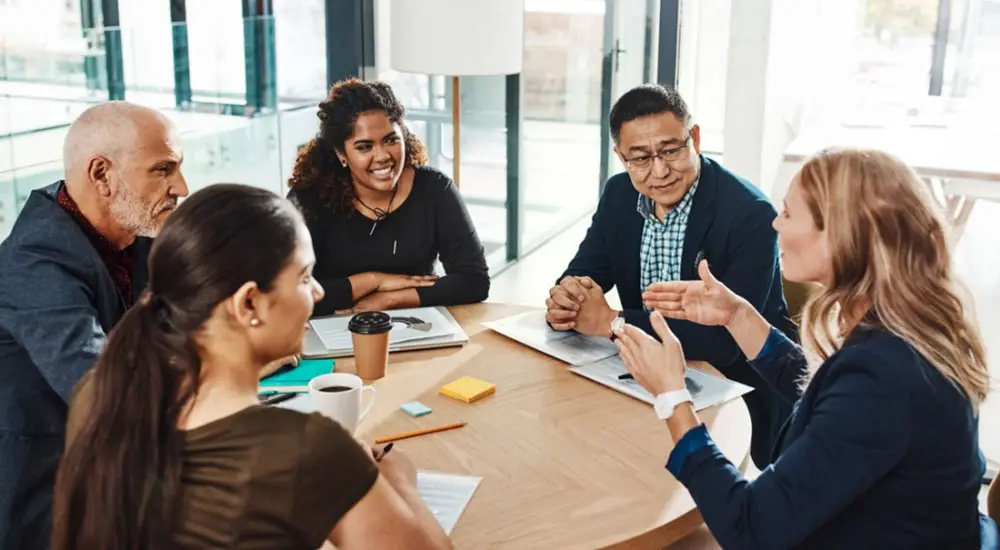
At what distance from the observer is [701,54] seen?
22.7ft

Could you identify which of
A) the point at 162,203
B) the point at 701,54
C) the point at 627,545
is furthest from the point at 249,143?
the point at 701,54

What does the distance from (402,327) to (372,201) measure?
64cm

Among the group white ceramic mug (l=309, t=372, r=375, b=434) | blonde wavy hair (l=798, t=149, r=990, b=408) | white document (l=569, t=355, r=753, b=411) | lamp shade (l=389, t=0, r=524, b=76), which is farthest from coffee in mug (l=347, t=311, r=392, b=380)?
lamp shade (l=389, t=0, r=524, b=76)

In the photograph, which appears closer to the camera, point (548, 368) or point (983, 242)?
point (548, 368)

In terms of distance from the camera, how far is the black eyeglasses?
2.43 m

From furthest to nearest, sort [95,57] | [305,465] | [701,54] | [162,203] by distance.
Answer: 1. [701,54]
2. [95,57]
3. [162,203]
4. [305,465]

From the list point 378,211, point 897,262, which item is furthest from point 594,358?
point 378,211

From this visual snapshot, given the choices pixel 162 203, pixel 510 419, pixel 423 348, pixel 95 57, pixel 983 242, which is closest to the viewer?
pixel 510 419

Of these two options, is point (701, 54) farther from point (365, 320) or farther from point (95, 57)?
point (365, 320)

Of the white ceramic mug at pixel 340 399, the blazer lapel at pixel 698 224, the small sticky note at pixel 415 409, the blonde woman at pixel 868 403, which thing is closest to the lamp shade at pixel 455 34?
the blazer lapel at pixel 698 224

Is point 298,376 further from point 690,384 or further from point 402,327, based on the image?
point 690,384

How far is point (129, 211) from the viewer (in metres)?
1.89

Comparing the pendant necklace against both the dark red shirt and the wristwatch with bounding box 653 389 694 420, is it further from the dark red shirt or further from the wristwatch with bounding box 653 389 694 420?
the wristwatch with bounding box 653 389 694 420

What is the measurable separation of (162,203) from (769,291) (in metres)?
1.38
